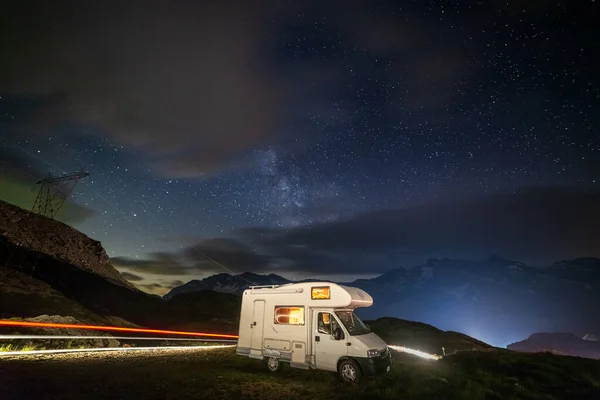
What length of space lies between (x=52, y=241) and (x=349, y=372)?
112553 mm

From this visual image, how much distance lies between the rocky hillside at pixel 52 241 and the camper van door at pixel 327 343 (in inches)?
3247

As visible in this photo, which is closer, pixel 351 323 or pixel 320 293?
pixel 351 323

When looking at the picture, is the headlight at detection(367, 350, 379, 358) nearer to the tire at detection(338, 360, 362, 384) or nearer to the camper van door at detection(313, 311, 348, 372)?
the tire at detection(338, 360, 362, 384)

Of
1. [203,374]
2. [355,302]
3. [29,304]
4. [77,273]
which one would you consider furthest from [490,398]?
[77,273]

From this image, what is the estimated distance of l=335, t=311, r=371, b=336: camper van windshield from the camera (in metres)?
11.6

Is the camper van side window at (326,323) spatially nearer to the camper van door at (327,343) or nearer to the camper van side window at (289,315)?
the camper van door at (327,343)

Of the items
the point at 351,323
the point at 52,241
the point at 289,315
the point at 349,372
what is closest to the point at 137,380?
the point at 289,315

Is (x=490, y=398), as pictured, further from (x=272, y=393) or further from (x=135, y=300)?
(x=135, y=300)

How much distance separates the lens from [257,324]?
1394 cm

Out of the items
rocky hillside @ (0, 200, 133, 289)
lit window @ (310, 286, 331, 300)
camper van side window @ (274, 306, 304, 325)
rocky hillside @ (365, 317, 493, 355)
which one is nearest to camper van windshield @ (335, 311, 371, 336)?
lit window @ (310, 286, 331, 300)

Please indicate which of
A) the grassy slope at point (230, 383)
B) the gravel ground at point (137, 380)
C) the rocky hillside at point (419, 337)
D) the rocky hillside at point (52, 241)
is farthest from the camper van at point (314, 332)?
the rocky hillside at point (419, 337)

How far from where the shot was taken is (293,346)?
40.3 feet

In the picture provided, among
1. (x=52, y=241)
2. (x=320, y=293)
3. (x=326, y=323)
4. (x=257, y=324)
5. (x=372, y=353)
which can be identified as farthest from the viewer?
(x=52, y=241)

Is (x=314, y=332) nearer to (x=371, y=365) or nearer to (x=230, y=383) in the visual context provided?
(x=371, y=365)
